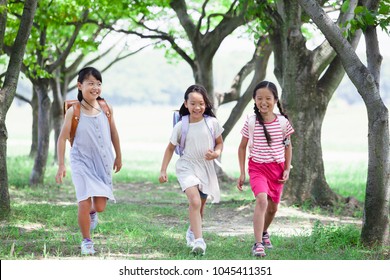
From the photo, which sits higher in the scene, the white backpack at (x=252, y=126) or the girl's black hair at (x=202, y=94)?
the girl's black hair at (x=202, y=94)

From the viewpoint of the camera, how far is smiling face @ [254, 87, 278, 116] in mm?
7738

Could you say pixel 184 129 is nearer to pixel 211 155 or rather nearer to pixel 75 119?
pixel 211 155

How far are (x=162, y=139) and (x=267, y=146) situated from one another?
149 ft

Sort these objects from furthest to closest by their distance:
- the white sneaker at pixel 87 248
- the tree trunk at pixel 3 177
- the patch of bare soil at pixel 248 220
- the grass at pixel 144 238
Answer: the patch of bare soil at pixel 248 220 < the tree trunk at pixel 3 177 < the grass at pixel 144 238 < the white sneaker at pixel 87 248

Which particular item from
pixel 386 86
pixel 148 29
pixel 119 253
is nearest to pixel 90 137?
pixel 119 253

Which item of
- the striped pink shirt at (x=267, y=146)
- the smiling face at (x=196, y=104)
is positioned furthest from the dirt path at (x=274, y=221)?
the smiling face at (x=196, y=104)

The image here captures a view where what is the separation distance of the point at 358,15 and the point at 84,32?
→ 1919 cm

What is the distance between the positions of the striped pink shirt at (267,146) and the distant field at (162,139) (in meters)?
17.4

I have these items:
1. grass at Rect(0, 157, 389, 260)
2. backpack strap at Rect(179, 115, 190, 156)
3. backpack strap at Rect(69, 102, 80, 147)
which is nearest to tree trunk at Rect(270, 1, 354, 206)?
grass at Rect(0, 157, 389, 260)

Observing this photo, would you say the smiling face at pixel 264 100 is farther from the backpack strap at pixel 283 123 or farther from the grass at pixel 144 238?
the grass at pixel 144 238

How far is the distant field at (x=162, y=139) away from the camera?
3191 cm

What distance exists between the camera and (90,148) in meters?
7.51

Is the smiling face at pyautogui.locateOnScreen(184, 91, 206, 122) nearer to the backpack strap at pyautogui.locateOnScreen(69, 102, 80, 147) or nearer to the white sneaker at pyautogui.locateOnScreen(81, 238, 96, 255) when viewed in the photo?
the backpack strap at pyautogui.locateOnScreen(69, 102, 80, 147)

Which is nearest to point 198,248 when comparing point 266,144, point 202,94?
point 266,144
